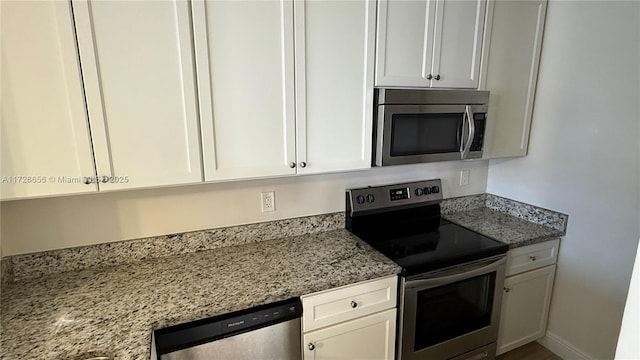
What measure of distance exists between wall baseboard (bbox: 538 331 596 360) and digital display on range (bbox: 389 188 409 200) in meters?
1.36

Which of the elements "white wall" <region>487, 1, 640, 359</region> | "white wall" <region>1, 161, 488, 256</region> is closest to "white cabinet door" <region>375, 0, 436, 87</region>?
"white wall" <region>1, 161, 488, 256</region>

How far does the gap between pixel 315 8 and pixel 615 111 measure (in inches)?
67.0

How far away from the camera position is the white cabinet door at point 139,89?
117 cm

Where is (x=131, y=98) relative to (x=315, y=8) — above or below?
below

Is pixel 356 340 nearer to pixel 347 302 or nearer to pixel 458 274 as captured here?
pixel 347 302

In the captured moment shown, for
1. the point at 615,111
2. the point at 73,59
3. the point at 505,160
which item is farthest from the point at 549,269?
the point at 73,59

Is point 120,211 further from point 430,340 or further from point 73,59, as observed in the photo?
point 430,340

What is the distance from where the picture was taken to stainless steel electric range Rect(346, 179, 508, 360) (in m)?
1.64

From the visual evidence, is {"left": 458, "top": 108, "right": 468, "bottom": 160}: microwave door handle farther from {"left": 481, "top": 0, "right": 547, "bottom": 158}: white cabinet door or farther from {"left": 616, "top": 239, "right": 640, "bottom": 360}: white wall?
{"left": 616, "top": 239, "right": 640, "bottom": 360}: white wall

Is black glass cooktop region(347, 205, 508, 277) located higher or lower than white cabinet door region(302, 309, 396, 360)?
higher

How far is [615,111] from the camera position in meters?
1.80

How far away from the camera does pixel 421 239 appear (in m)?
Result: 1.92

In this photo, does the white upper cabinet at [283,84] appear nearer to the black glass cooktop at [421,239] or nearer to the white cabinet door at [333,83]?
the white cabinet door at [333,83]

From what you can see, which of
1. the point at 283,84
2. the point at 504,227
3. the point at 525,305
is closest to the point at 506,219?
the point at 504,227
